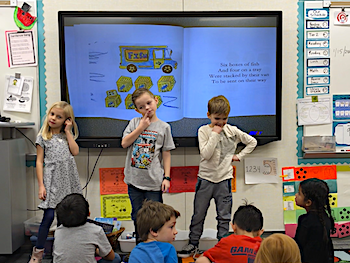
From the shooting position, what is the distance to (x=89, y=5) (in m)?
2.94

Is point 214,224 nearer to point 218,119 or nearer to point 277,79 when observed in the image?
point 218,119

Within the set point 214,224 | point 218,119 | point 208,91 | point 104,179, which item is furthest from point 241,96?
point 104,179

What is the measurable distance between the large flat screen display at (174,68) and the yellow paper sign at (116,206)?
1.47 feet

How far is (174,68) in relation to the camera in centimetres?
290

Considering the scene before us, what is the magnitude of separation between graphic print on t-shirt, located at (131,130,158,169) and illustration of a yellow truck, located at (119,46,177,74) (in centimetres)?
67

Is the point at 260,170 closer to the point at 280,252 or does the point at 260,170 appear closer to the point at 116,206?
the point at 116,206

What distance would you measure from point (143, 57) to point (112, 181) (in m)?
0.99

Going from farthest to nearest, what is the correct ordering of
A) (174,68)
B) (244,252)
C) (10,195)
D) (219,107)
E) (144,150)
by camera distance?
(174,68) → (10,195) → (219,107) → (144,150) → (244,252)

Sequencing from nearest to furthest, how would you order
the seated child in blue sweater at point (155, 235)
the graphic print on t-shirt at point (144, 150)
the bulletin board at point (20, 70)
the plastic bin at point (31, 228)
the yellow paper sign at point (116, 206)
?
the seated child in blue sweater at point (155, 235), the graphic print on t-shirt at point (144, 150), the plastic bin at point (31, 228), the bulletin board at point (20, 70), the yellow paper sign at point (116, 206)

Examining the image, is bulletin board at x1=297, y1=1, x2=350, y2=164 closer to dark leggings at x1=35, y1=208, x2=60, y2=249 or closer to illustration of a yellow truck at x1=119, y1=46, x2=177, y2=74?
illustration of a yellow truck at x1=119, y1=46, x2=177, y2=74

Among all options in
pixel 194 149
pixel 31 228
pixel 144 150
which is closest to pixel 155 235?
pixel 144 150

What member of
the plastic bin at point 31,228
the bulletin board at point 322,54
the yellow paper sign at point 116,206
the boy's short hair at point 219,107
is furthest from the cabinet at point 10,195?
the bulletin board at point 322,54

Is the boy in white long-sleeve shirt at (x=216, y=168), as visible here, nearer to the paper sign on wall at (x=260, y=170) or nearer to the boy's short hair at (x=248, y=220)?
the paper sign on wall at (x=260, y=170)

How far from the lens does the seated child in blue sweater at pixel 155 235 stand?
1.57 meters
